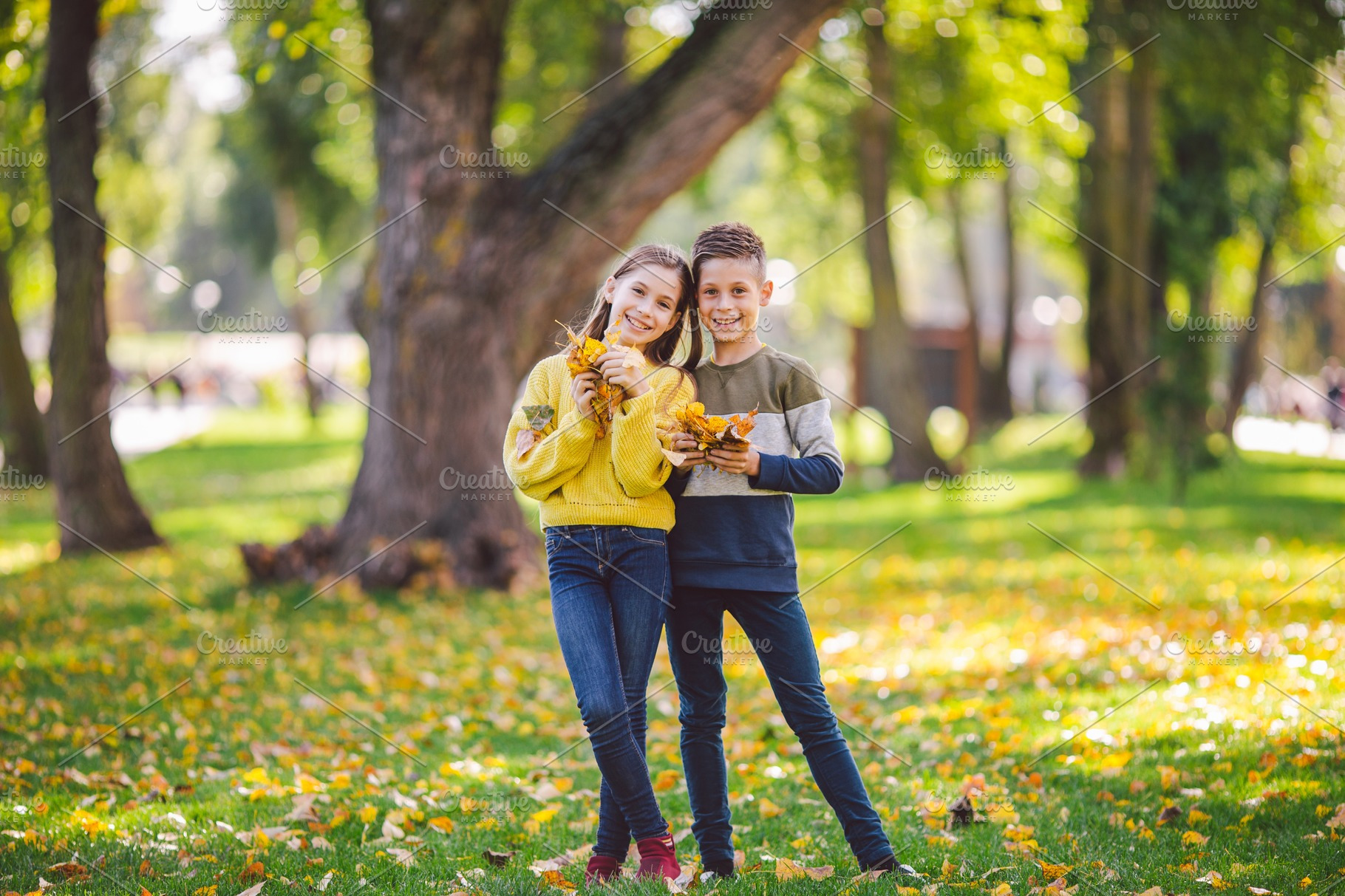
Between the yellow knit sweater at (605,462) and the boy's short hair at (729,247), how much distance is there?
1.18ft

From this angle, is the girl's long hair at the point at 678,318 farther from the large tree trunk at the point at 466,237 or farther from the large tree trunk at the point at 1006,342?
the large tree trunk at the point at 1006,342

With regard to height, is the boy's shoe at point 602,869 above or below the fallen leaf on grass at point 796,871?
above

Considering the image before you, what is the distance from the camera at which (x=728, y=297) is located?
11.4 feet

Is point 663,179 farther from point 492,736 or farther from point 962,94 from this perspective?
point 962,94

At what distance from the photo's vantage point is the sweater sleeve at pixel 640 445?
334cm

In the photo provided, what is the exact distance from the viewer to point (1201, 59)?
12.9 metres

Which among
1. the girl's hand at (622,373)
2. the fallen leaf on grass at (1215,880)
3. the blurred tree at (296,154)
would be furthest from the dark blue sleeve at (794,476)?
the blurred tree at (296,154)

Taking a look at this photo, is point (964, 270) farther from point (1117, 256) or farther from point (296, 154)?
point (296, 154)

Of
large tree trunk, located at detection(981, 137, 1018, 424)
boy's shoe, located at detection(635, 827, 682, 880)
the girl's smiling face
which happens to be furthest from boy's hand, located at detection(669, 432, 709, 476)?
large tree trunk, located at detection(981, 137, 1018, 424)

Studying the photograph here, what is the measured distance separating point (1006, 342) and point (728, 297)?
24529 mm

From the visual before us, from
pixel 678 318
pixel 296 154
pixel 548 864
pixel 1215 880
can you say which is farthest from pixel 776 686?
pixel 296 154

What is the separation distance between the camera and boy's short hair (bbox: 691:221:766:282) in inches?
138

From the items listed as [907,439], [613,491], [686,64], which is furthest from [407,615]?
[907,439]

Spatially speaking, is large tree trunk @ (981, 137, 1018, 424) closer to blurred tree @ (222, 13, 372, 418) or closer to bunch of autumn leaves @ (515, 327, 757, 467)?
blurred tree @ (222, 13, 372, 418)
